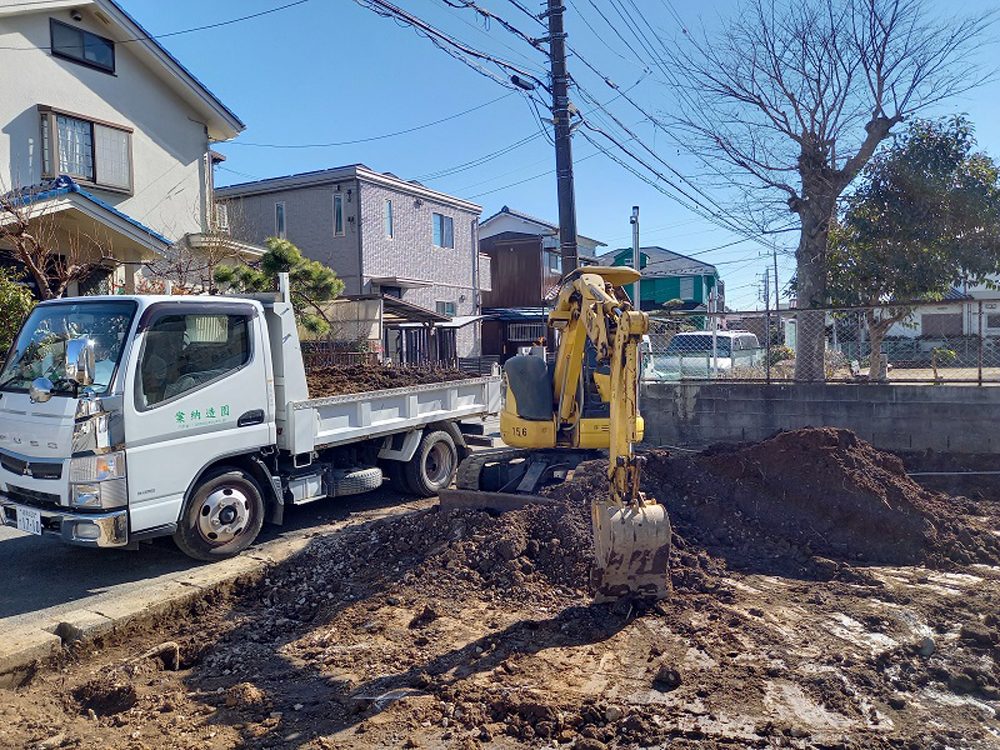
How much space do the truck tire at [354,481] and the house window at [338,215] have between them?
1532cm

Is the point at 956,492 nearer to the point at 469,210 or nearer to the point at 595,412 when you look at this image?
the point at 595,412

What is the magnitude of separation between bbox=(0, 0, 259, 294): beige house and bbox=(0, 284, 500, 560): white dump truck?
5.85 m

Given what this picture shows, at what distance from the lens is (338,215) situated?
2200 cm

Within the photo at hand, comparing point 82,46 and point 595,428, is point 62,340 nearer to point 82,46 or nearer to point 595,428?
point 595,428

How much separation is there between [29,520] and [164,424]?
1.24m

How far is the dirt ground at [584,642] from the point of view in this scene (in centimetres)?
372

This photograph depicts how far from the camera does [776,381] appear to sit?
429 inches

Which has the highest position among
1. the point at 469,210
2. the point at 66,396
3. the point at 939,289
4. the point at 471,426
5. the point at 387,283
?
the point at 469,210

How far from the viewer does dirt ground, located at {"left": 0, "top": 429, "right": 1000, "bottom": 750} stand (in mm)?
3721

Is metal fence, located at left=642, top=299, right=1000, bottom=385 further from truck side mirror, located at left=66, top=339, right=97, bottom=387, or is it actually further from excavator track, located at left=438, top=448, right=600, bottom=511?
truck side mirror, located at left=66, top=339, right=97, bottom=387

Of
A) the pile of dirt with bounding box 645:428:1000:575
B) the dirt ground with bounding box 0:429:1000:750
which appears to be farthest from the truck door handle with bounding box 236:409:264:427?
the pile of dirt with bounding box 645:428:1000:575

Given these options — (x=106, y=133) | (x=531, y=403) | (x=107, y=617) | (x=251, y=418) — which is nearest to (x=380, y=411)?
(x=251, y=418)

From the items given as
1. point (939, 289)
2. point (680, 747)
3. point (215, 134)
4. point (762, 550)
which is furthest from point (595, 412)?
point (215, 134)

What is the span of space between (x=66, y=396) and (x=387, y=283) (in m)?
17.3
